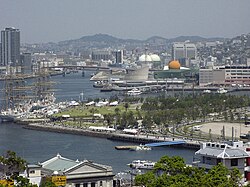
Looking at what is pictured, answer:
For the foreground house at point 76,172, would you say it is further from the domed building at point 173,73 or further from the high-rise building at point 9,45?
the high-rise building at point 9,45

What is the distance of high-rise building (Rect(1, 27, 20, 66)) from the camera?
3925 inches

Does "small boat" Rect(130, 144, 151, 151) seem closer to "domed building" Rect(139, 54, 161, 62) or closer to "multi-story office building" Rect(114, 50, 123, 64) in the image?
"domed building" Rect(139, 54, 161, 62)

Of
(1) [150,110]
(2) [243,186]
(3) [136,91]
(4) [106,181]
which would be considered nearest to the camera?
(2) [243,186]

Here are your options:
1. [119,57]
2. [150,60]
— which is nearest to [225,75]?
[150,60]

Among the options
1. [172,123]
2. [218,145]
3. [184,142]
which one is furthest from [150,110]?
[218,145]

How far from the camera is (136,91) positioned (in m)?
59.4

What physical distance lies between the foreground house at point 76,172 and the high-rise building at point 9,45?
8362 cm

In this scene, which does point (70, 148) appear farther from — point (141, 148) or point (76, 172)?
point (76, 172)

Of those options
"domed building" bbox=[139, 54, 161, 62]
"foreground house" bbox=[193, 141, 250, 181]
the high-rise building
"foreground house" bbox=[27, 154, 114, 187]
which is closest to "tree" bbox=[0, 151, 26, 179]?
"foreground house" bbox=[27, 154, 114, 187]

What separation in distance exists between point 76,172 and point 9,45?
3374 inches

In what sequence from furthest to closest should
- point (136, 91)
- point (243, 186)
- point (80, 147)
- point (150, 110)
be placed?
1. point (136, 91)
2. point (150, 110)
3. point (80, 147)
4. point (243, 186)

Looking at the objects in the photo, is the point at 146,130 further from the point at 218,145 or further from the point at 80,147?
the point at 218,145

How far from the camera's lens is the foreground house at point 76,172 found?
49.5 ft

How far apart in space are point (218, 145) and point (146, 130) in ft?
58.7
